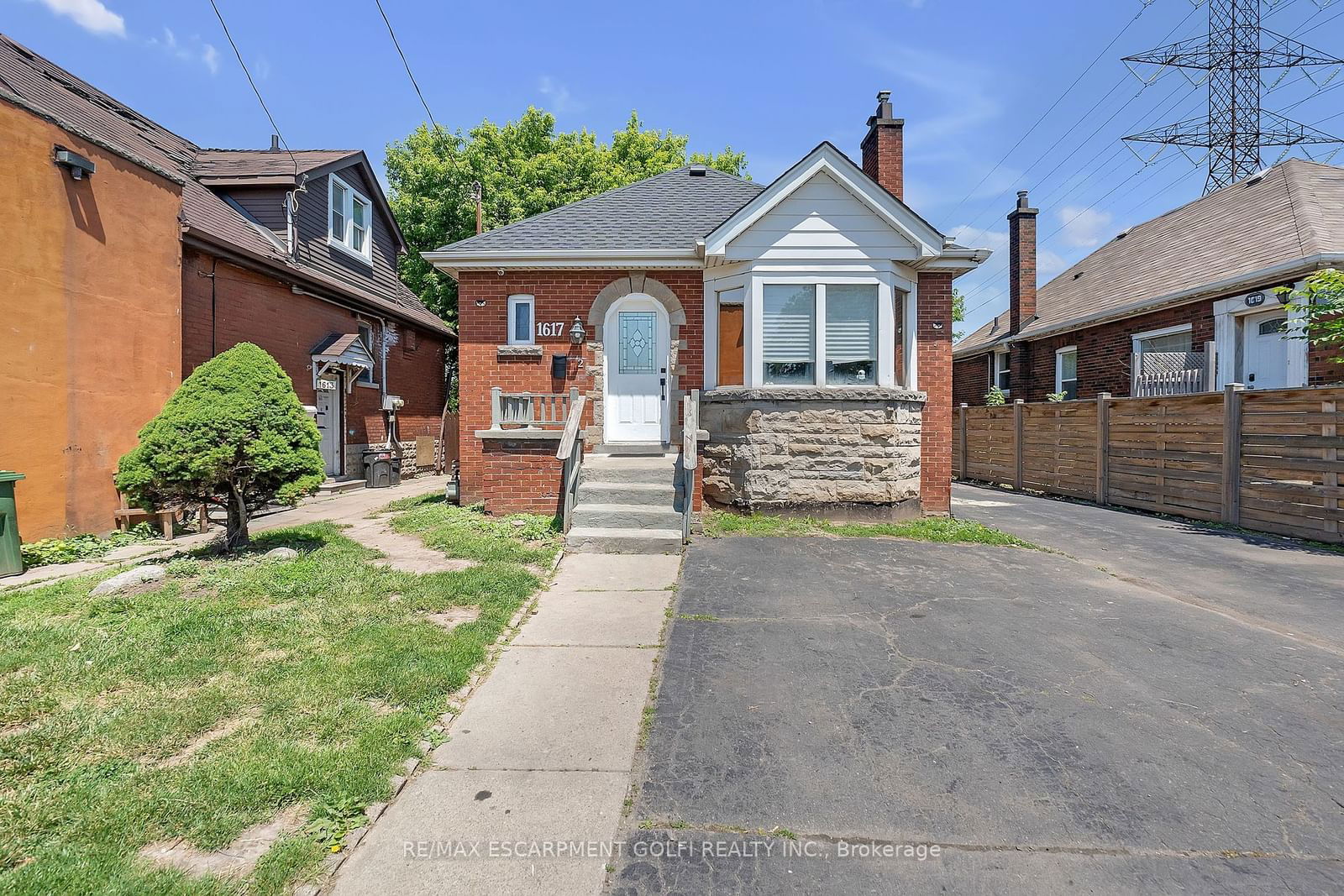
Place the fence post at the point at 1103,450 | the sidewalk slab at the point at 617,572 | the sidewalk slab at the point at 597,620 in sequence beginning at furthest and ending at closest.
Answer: the fence post at the point at 1103,450 < the sidewalk slab at the point at 617,572 < the sidewalk slab at the point at 597,620

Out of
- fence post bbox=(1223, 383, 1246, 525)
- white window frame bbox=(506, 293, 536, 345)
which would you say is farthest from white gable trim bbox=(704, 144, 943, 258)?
fence post bbox=(1223, 383, 1246, 525)

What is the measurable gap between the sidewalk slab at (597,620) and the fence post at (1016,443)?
12.0 meters

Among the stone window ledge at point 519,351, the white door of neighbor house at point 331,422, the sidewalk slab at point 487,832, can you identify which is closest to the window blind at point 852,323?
the stone window ledge at point 519,351

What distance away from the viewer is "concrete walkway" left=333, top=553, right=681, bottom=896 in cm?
226

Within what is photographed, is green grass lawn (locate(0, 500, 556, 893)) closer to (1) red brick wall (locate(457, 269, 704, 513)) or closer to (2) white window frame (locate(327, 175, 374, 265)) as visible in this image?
(1) red brick wall (locate(457, 269, 704, 513))

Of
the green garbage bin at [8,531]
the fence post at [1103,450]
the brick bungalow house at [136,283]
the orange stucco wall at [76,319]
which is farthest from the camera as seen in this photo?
the fence post at [1103,450]

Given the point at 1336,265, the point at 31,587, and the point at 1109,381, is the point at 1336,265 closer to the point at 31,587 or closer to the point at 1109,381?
the point at 1109,381

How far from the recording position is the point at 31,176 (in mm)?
7117

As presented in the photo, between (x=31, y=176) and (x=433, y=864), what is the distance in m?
9.53

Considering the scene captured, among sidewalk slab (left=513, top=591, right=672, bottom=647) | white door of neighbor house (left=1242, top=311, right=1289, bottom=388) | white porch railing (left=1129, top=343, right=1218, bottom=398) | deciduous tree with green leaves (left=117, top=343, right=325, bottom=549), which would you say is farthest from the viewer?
white porch railing (left=1129, top=343, right=1218, bottom=398)

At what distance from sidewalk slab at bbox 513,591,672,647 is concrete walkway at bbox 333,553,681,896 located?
0.07 feet

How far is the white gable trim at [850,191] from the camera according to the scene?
29.2ft

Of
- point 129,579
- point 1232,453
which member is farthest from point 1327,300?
point 129,579

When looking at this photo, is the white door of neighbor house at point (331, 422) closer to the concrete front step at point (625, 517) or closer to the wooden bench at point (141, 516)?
the wooden bench at point (141, 516)
